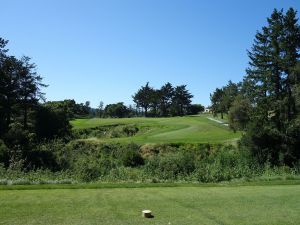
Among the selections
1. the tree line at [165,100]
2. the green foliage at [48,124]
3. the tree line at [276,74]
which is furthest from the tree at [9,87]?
the tree line at [165,100]

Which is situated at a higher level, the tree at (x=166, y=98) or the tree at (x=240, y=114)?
the tree at (x=166, y=98)

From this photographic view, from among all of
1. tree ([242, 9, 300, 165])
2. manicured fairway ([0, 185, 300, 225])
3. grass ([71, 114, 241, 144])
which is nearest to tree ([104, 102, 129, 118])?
grass ([71, 114, 241, 144])

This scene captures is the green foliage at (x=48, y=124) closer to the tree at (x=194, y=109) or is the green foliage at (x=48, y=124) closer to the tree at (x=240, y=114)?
the tree at (x=240, y=114)

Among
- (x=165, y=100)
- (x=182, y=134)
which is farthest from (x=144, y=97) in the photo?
(x=182, y=134)

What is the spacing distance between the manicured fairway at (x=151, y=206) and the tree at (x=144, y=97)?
111745 mm

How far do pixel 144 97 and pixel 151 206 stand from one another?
4557 inches

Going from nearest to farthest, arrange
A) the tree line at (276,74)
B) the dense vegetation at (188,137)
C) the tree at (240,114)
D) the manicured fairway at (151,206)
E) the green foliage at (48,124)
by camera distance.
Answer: the manicured fairway at (151,206) → the dense vegetation at (188,137) → the tree line at (276,74) → the green foliage at (48,124) → the tree at (240,114)

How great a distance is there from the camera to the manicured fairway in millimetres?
7797

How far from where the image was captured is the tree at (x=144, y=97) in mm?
124088

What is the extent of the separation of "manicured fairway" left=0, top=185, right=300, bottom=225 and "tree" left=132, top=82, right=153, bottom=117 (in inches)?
4399

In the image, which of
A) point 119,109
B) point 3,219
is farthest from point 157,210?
point 119,109

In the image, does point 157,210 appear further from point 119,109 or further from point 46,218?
point 119,109

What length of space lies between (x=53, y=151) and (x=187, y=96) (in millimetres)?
89080

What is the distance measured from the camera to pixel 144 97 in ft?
410
